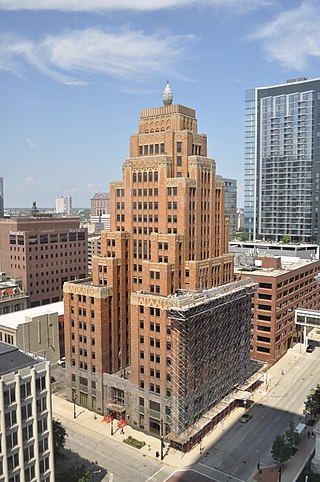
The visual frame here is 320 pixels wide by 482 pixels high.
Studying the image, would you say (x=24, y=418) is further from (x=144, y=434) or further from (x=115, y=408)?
(x=144, y=434)

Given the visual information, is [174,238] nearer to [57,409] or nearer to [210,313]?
[210,313]

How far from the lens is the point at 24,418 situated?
180 feet

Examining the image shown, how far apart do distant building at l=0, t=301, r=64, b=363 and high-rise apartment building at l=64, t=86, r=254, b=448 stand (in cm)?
1793

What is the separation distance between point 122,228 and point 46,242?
71805 mm

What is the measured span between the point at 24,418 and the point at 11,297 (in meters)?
96.2

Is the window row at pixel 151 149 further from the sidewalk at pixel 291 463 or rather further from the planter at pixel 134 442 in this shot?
the sidewalk at pixel 291 463

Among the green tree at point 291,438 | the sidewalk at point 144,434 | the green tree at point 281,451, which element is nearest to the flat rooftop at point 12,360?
the sidewalk at point 144,434

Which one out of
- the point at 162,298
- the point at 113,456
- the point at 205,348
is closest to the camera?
the point at 113,456

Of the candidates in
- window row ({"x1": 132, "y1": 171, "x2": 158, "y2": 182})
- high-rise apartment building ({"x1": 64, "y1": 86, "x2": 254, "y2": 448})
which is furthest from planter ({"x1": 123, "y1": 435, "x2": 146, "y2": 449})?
window row ({"x1": 132, "y1": 171, "x2": 158, "y2": 182})

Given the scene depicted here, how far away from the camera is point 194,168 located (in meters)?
90.4

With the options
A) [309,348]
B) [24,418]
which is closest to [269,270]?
[309,348]

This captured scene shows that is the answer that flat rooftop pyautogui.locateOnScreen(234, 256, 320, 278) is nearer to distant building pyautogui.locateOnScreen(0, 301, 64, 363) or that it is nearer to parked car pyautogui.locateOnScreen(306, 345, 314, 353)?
parked car pyautogui.locateOnScreen(306, 345, 314, 353)

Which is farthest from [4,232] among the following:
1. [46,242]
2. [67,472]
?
[67,472]

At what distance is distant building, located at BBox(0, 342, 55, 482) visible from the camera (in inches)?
2055
